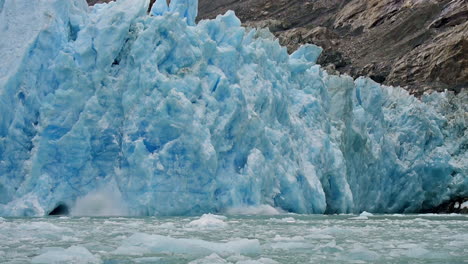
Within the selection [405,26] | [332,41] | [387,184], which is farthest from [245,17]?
[387,184]

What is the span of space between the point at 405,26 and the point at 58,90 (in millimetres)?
31633

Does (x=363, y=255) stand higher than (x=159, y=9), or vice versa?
(x=159, y=9)

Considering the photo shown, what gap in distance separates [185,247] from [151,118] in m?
7.09

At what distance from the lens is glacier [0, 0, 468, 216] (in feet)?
42.7

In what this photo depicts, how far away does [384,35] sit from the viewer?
4103 cm

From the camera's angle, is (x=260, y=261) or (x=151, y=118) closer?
(x=260, y=261)

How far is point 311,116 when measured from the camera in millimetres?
17031

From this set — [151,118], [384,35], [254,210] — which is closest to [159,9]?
[151,118]

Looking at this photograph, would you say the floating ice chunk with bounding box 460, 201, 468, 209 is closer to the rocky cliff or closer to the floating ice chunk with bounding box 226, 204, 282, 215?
the rocky cliff

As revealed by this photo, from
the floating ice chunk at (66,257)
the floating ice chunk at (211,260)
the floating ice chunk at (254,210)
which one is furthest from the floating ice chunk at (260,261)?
the floating ice chunk at (254,210)

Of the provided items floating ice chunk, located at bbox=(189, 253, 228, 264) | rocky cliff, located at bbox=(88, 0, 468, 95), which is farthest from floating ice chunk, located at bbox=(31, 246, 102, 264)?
rocky cliff, located at bbox=(88, 0, 468, 95)

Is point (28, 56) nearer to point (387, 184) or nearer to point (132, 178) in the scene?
point (132, 178)

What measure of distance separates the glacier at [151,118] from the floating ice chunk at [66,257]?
6771 mm

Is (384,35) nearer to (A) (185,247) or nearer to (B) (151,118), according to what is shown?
(B) (151,118)
